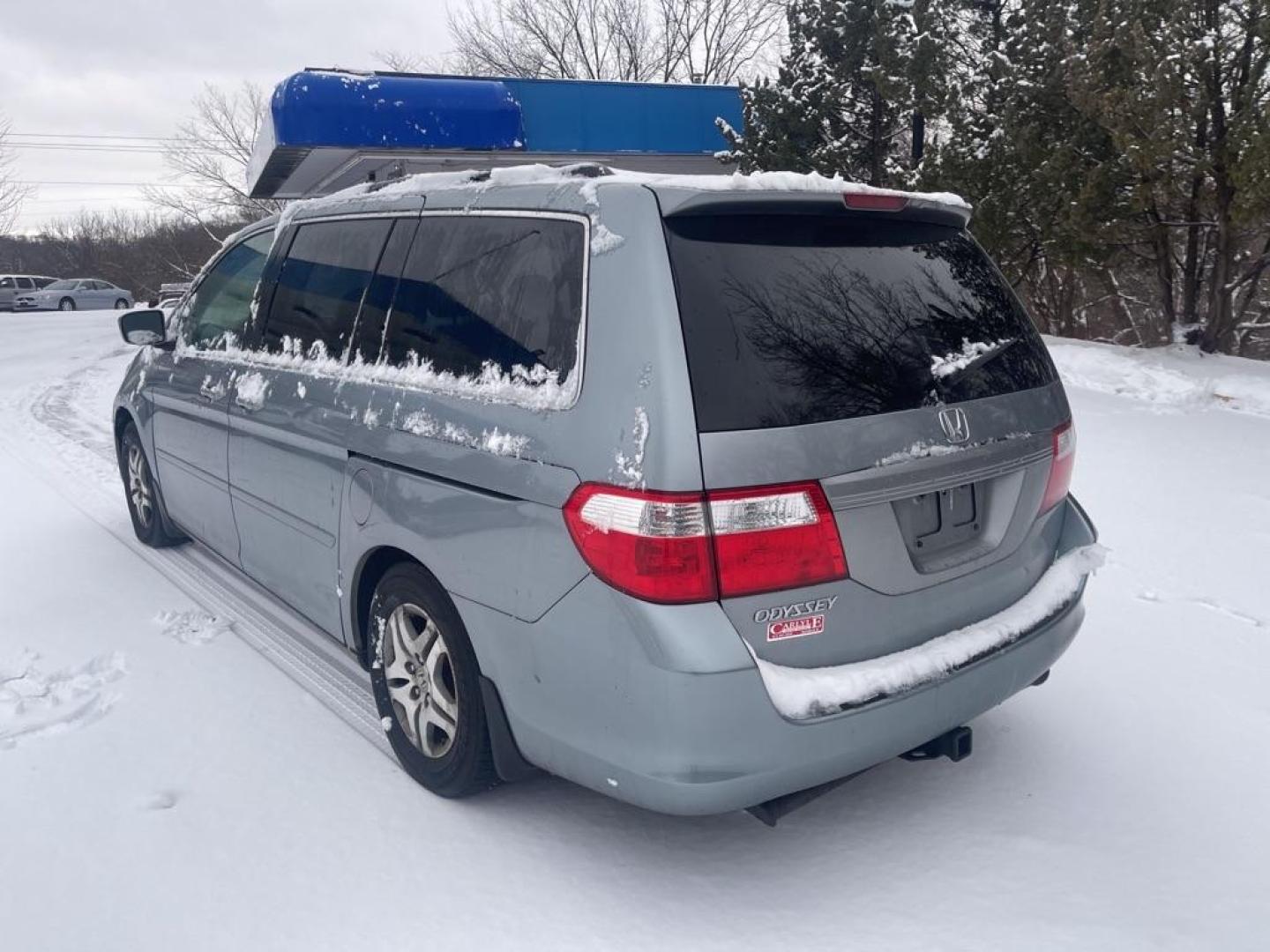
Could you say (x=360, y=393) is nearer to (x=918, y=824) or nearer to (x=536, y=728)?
(x=536, y=728)

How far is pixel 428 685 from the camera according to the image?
117 inches

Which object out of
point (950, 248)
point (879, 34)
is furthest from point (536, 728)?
point (879, 34)

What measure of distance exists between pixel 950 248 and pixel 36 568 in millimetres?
4831

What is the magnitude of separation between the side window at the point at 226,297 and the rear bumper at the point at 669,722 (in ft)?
8.03

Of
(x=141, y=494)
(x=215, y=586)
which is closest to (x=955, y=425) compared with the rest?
(x=215, y=586)

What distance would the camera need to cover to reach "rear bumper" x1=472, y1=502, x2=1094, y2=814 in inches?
86.4

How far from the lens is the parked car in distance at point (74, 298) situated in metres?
41.2

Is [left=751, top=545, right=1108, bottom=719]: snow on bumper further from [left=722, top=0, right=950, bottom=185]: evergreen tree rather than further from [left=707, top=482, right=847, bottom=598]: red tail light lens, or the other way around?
[left=722, top=0, right=950, bottom=185]: evergreen tree

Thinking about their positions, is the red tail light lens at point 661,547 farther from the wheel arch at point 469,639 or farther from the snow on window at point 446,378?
the wheel arch at point 469,639

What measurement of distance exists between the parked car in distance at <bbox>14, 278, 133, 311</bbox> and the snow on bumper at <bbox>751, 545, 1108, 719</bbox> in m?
46.3

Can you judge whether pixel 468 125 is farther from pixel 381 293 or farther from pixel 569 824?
pixel 569 824

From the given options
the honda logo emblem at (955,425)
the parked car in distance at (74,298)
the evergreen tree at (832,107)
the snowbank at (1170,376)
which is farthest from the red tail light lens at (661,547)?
the parked car in distance at (74,298)

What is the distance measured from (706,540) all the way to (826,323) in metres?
0.68

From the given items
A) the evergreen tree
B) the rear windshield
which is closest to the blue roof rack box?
the evergreen tree
